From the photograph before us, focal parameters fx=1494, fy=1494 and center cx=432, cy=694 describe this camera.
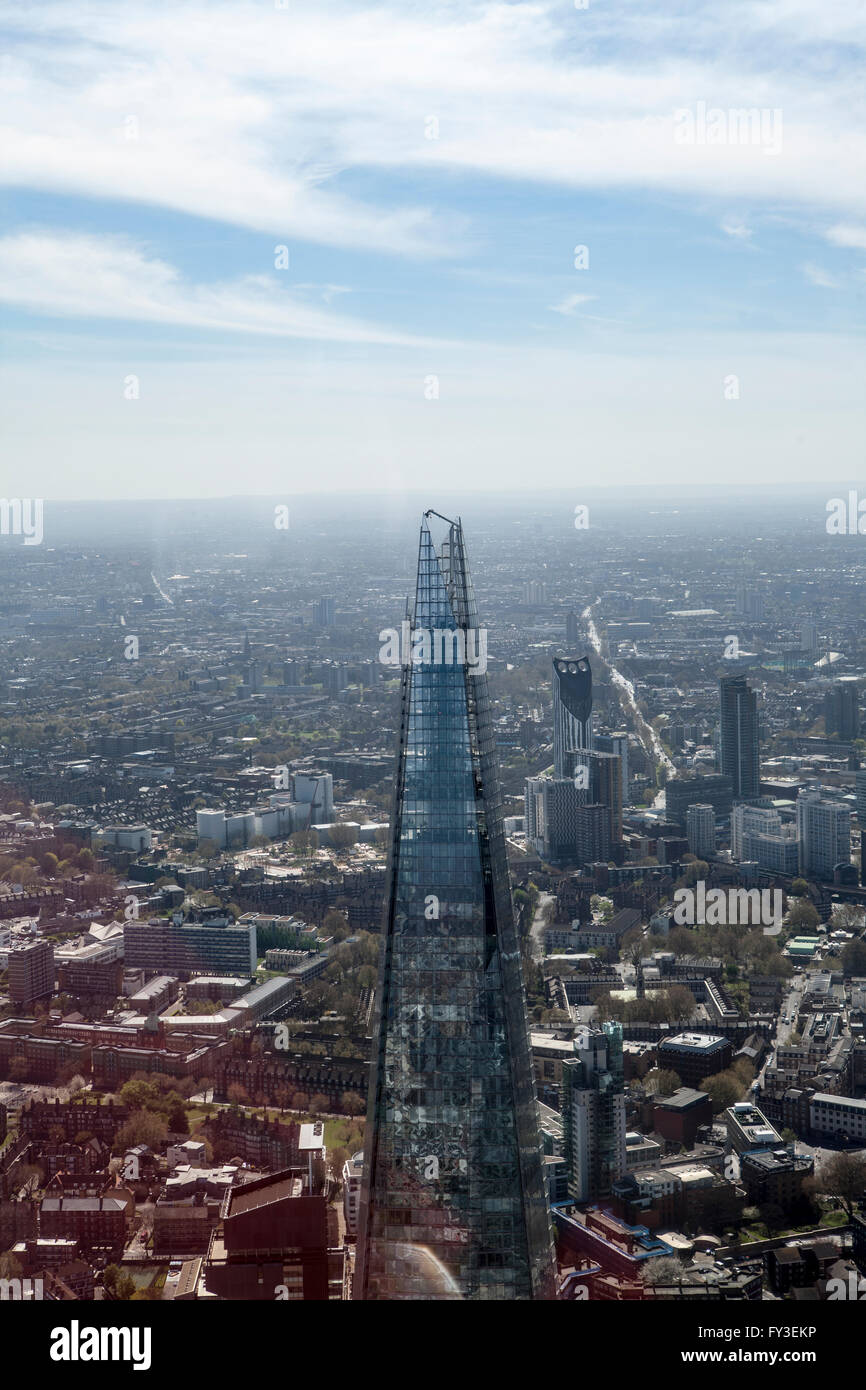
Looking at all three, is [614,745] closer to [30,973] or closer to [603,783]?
[603,783]

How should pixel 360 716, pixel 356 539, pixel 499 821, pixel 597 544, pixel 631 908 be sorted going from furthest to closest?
pixel 597 544, pixel 360 716, pixel 356 539, pixel 631 908, pixel 499 821

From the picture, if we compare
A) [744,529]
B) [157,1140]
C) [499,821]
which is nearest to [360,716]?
[744,529]

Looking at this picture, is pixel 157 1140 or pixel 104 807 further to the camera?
pixel 104 807

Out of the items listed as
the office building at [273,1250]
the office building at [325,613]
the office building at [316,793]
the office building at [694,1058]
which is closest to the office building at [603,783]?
the office building at [316,793]

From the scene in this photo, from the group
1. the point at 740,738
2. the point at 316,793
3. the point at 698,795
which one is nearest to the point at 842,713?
the point at 740,738

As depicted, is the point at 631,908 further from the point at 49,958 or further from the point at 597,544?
the point at 597,544

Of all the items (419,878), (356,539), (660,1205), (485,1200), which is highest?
(356,539)
